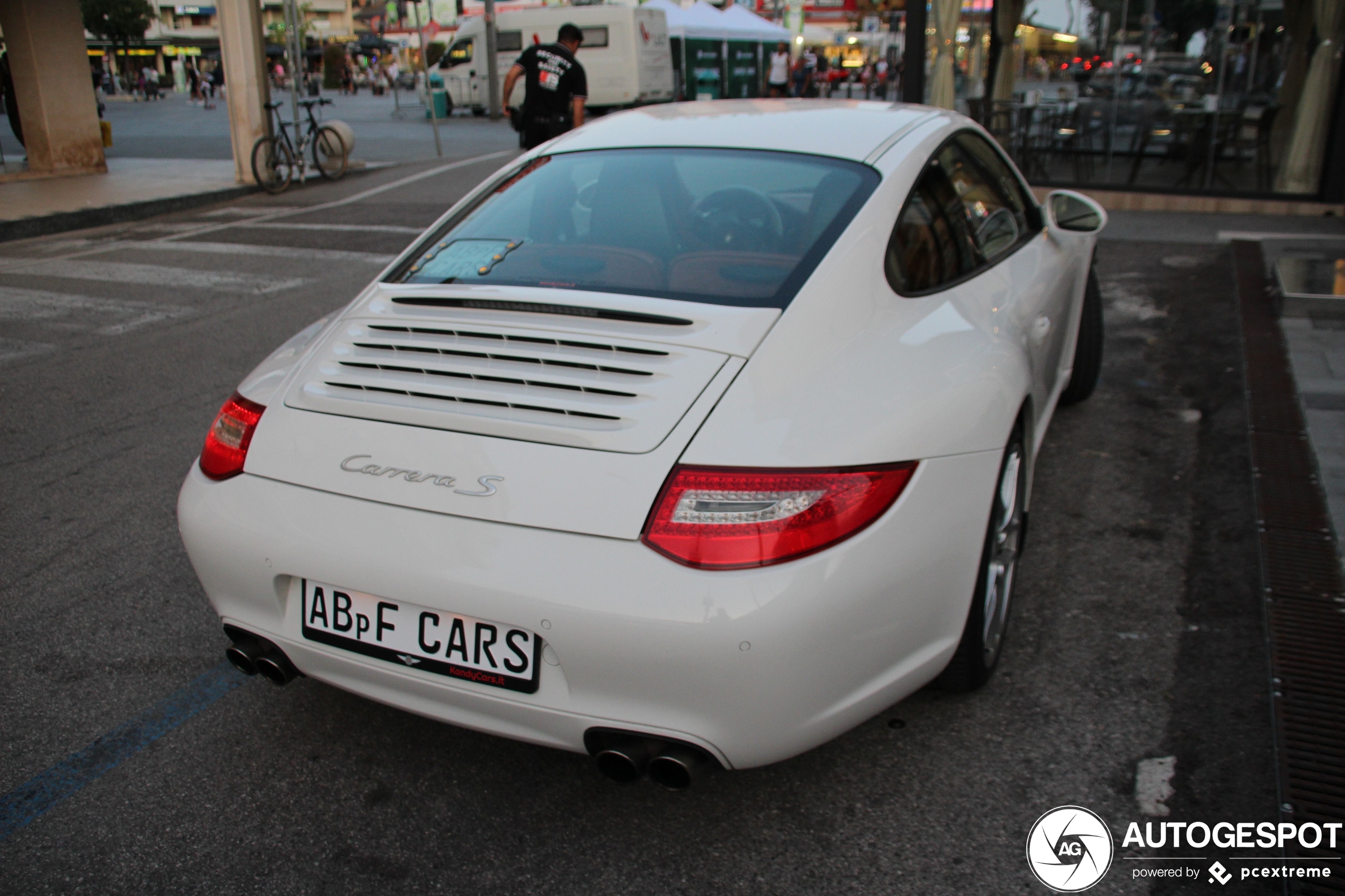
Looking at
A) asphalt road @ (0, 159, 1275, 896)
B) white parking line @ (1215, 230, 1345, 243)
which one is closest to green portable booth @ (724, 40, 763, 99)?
white parking line @ (1215, 230, 1345, 243)

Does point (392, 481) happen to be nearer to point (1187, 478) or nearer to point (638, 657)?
point (638, 657)

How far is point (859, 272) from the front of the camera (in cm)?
263

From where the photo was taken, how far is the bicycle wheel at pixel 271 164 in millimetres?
13852

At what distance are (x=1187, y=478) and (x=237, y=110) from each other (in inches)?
513

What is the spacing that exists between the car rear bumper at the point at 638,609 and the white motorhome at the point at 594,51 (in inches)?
1092

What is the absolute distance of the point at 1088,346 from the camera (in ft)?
16.3

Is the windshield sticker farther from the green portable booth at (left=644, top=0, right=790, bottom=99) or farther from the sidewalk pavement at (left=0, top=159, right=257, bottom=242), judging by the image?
the green portable booth at (left=644, top=0, right=790, bottom=99)

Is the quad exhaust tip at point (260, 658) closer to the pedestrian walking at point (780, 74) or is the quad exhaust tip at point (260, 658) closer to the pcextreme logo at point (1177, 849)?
the pcextreme logo at point (1177, 849)

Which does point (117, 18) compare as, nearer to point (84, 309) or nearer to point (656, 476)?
point (84, 309)

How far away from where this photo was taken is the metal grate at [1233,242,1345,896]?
243 centimetres

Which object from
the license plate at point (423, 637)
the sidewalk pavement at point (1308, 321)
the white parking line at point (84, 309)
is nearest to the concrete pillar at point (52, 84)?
the white parking line at point (84, 309)

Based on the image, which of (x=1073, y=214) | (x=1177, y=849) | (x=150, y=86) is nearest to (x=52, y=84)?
(x=1073, y=214)

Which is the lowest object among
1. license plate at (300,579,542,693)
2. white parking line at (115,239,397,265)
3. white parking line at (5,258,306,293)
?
white parking line at (5,258,306,293)

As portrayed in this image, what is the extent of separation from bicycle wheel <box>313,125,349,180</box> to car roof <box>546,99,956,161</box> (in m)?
12.7
